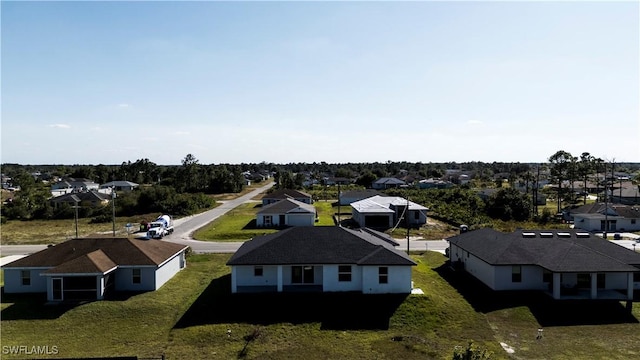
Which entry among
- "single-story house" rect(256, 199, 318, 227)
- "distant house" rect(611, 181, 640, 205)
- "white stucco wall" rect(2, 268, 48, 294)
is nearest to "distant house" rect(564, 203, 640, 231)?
"distant house" rect(611, 181, 640, 205)

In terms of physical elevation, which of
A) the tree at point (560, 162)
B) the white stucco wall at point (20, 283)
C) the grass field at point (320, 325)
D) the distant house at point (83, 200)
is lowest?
the grass field at point (320, 325)

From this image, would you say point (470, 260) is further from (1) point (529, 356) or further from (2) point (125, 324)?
(2) point (125, 324)

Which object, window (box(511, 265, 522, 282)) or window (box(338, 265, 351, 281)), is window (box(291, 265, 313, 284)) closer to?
window (box(338, 265, 351, 281))

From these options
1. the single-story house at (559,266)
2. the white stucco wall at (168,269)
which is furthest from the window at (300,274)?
the single-story house at (559,266)

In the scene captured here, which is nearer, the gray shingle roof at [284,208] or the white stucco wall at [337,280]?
the white stucco wall at [337,280]

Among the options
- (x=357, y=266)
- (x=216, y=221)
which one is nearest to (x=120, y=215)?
(x=216, y=221)

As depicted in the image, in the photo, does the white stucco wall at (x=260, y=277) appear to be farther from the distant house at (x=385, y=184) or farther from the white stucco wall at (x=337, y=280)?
the distant house at (x=385, y=184)
